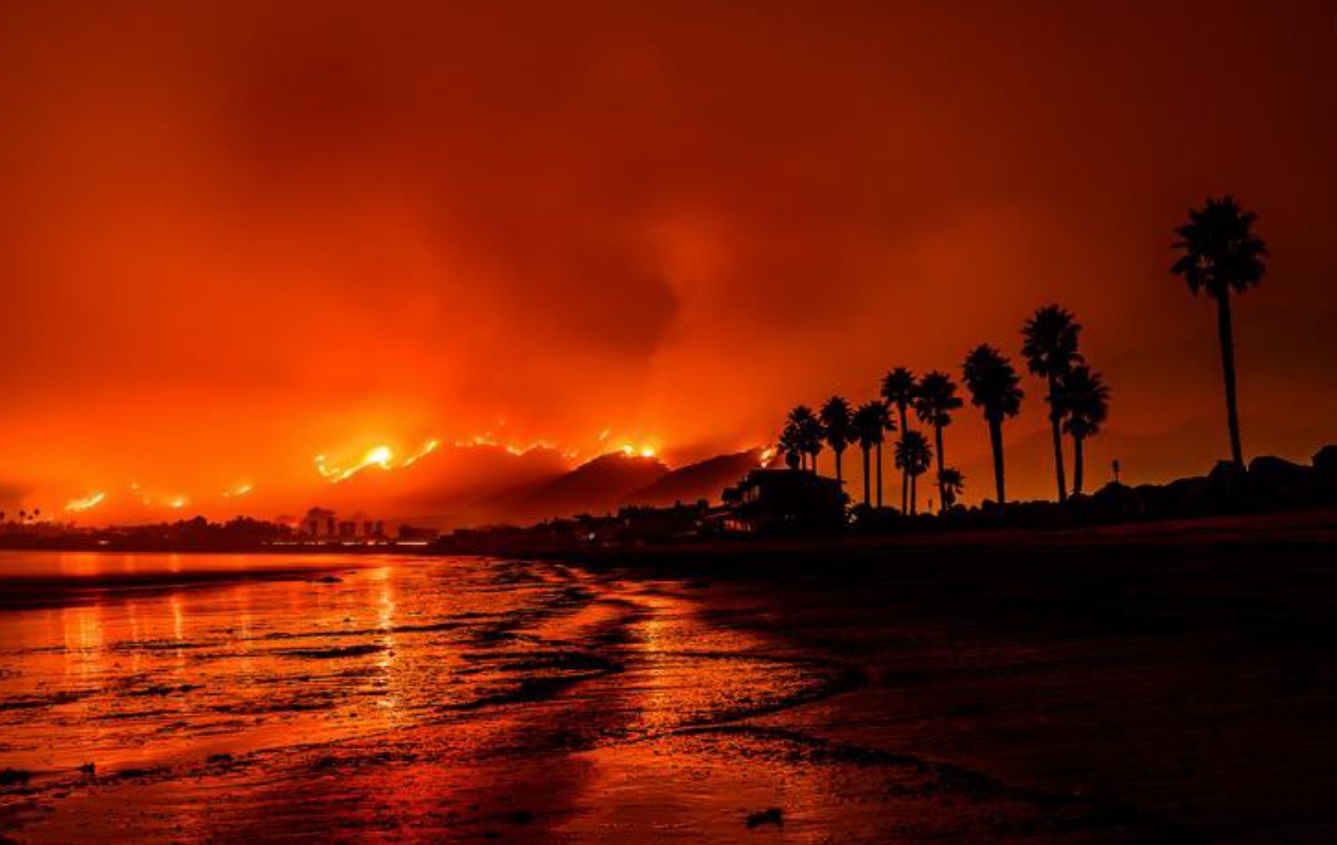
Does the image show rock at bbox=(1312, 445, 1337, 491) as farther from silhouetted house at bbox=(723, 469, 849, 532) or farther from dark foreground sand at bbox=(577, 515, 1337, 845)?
silhouetted house at bbox=(723, 469, 849, 532)

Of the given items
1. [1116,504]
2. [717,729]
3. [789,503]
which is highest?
[789,503]

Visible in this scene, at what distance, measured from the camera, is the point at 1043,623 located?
18906 mm

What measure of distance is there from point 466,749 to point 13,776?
159 inches

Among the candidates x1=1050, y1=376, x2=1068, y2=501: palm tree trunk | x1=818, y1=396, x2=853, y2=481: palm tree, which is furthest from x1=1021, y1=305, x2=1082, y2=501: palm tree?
x1=818, y1=396, x2=853, y2=481: palm tree

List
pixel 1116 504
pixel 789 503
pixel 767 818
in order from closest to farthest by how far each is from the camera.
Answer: pixel 767 818
pixel 1116 504
pixel 789 503

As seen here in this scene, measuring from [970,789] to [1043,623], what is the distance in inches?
482

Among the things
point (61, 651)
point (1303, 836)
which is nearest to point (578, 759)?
point (1303, 836)

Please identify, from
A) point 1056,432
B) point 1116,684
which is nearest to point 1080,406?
point 1056,432

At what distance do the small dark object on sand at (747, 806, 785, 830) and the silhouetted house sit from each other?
125 meters

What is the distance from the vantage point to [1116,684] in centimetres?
1178

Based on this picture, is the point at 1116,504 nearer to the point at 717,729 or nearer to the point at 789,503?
the point at 789,503

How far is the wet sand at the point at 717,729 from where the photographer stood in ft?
23.5

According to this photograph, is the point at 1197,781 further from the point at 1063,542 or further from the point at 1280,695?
the point at 1063,542

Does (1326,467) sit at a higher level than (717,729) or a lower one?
higher
